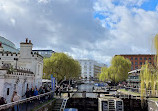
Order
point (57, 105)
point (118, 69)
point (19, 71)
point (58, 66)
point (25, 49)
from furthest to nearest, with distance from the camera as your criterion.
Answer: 1. point (118, 69)
2. point (58, 66)
3. point (25, 49)
4. point (57, 105)
5. point (19, 71)

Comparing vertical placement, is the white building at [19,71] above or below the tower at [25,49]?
below

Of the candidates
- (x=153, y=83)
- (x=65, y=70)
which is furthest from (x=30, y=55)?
(x=65, y=70)

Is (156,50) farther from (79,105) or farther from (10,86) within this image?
(79,105)

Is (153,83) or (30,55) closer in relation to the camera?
(153,83)

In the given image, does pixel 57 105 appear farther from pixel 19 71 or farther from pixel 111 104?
pixel 19 71

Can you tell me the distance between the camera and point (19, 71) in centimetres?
1747

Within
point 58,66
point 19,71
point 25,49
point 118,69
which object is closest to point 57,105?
point 19,71

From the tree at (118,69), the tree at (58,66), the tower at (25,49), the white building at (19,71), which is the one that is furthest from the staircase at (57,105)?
the tree at (118,69)

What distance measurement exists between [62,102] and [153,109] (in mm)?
12006

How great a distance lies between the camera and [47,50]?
341ft

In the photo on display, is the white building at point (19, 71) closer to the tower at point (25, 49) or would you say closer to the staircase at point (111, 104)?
the tower at point (25, 49)

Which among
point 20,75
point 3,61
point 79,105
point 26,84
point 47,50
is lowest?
point 79,105

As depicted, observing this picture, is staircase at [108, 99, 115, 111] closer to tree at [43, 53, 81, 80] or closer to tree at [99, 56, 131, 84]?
tree at [43, 53, 81, 80]

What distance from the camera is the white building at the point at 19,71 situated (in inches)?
586
